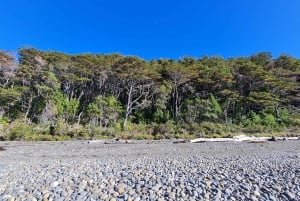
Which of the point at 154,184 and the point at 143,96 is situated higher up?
the point at 143,96

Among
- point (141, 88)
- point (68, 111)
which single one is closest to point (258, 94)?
point (141, 88)

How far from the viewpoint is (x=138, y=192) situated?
431 centimetres

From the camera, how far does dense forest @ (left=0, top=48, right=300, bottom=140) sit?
913 inches

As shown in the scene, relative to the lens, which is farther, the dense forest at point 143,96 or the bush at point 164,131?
the dense forest at point 143,96

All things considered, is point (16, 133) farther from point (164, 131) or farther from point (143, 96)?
point (143, 96)

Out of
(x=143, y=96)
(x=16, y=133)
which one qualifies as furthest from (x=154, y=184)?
(x=143, y=96)

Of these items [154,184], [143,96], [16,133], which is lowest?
[154,184]

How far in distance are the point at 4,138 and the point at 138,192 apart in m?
17.5

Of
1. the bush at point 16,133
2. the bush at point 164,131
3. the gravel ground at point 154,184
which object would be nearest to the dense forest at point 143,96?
the bush at point 164,131

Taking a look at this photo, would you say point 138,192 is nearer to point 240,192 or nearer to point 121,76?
point 240,192

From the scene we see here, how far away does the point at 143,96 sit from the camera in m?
27.2

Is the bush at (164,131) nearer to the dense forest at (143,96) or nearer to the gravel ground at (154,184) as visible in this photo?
the dense forest at (143,96)

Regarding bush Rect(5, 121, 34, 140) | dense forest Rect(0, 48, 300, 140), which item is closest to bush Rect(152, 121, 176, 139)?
dense forest Rect(0, 48, 300, 140)

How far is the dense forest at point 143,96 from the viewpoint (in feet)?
76.1
